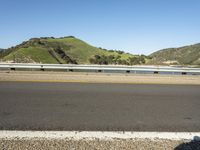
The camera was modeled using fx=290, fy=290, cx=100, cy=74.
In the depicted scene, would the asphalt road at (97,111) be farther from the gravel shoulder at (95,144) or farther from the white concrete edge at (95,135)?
the gravel shoulder at (95,144)

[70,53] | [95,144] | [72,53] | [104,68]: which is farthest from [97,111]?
[72,53]

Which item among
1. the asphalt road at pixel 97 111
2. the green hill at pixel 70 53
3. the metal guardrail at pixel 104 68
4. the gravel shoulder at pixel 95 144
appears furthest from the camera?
the green hill at pixel 70 53

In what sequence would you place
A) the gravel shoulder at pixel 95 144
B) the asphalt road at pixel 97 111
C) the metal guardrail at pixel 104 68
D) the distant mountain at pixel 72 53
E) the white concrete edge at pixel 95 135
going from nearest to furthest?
the gravel shoulder at pixel 95 144, the white concrete edge at pixel 95 135, the asphalt road at pixel 97 111, the metal guardrail at pixel 104 68, the distant mountain at pixel 72 53

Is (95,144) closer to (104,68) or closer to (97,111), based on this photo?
(97,111)

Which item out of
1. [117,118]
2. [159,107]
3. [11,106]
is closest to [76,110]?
[117,118]

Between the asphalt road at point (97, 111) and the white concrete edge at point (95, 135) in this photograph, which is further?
the asphalt road at point (97, 111)

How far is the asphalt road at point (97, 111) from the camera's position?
18.8ft

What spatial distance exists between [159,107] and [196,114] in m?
1.00

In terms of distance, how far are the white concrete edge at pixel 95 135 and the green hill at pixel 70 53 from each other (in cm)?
9800

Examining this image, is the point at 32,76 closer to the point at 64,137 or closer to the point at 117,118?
the point at 117,118

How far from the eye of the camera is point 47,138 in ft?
15.8

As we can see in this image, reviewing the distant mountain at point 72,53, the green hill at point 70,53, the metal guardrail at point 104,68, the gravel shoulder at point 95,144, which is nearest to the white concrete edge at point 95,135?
the gravel shoulder at point 95,144

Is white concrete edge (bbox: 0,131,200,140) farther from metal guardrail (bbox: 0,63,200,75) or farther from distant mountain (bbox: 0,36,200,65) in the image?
distant mountain (bbox: 0,36,200,65)

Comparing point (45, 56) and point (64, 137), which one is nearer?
point (64, 137)
